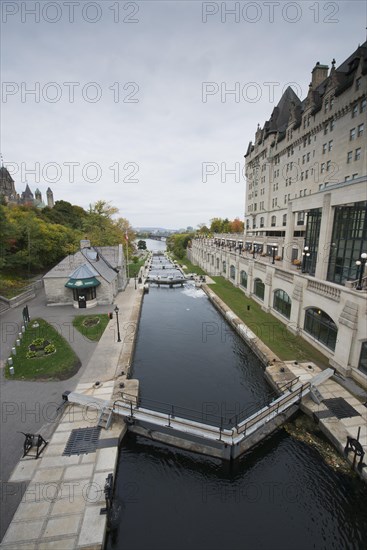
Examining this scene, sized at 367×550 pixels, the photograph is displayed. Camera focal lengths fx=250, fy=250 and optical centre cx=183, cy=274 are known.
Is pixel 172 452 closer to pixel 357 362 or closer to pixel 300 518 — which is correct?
pixel 300 518

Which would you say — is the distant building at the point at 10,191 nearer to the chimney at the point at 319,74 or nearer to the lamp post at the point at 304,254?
the chimney at the point at 319,74

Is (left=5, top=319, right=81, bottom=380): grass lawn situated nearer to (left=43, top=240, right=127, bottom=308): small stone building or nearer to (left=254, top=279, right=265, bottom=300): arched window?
(left=43, top=240, right=127, bottom=308): small stone building

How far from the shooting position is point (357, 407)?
40.4ft

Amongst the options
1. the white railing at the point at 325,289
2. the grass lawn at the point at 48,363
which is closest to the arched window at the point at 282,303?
the white railing at the point at 325,289

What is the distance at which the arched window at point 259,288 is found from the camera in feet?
94.5

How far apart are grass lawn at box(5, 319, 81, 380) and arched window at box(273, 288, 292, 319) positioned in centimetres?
1761

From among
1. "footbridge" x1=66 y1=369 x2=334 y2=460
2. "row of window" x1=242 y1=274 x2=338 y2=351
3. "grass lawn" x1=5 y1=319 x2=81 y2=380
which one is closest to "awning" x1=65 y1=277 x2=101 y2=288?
"grass lawn" x1=5 y1=319 x2=81 y2=380

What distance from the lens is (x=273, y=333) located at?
2116 centimetres

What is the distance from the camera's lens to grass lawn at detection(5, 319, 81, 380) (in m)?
15.3

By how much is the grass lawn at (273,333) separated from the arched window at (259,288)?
1.06 m

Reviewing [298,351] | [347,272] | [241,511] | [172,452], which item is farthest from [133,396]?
[347,272]

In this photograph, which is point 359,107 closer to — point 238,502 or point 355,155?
point 355,155

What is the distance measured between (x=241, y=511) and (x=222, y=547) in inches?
54.3

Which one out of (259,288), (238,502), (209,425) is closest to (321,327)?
(209,425)
